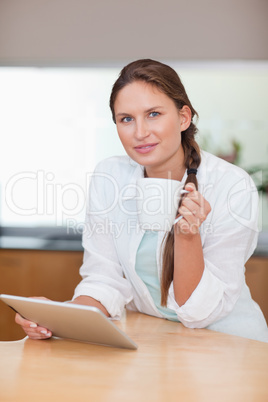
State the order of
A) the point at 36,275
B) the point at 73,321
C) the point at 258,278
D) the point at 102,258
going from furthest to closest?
the point at 36,275, the point at 258,278, the point at 102,258, the point at 73,321

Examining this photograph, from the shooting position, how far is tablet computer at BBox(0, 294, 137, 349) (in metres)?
1.14

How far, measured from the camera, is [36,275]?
3.46 m

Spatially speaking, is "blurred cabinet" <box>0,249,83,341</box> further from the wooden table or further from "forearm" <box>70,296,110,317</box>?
the wooden table

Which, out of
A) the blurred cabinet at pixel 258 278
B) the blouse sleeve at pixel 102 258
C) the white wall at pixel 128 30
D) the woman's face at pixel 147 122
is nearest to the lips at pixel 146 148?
the woman's face at pixel 147 122

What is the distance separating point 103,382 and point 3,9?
3.29 meters

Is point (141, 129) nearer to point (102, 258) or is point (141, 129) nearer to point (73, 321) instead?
point (102, 258)

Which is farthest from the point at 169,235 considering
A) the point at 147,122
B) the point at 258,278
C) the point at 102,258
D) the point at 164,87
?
the point at 258,278

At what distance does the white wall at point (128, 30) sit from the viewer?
350 centimetres

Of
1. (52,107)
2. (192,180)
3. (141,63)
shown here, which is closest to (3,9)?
(52,107)

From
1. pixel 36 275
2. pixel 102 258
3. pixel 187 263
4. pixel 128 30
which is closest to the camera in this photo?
pixel 187 263

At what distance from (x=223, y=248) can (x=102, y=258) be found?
41cm

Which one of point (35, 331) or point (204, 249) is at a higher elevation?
point (204, 249)

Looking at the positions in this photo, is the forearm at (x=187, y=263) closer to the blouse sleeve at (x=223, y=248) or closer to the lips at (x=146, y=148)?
the blouse sleeve at (x=223, y=248)

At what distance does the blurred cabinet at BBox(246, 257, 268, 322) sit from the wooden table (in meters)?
1.95
